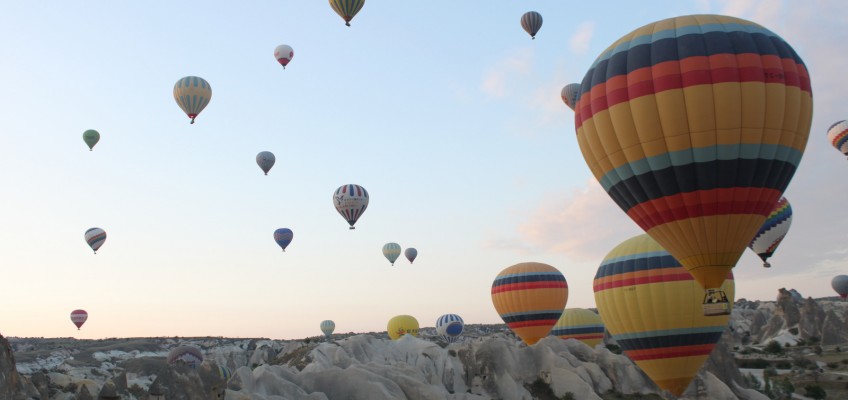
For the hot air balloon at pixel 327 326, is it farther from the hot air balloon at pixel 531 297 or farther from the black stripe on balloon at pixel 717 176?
the black stripe on balloon at pixel 717 176

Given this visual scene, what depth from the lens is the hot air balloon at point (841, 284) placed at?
93750 millimetres

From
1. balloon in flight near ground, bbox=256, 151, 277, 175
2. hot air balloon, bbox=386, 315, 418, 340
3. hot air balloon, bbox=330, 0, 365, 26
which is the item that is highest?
hot air balloon, bbox=330, 0, 365, 26

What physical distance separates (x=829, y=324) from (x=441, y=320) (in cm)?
6450

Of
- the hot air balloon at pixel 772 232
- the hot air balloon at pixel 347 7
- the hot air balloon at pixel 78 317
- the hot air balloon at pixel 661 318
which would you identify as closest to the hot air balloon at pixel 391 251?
the hot air balloon at pixel 78 317

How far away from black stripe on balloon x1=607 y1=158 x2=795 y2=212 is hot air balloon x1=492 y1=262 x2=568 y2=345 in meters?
32.7

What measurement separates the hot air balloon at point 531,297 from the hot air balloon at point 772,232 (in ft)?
52.4

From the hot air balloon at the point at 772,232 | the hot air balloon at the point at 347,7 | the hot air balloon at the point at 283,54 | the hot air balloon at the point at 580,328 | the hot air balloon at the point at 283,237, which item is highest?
the hot air balloon at the point at 283,54

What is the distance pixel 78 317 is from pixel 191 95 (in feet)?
145

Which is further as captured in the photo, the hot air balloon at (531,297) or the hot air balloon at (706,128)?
the hot air balloon at (531,297)

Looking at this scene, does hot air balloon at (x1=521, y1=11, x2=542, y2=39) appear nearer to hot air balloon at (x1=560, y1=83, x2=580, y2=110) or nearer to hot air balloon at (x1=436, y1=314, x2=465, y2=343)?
hot air balloon at (x1=560, y1=83, x2=580, y2=110)

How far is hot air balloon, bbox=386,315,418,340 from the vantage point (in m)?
80.6

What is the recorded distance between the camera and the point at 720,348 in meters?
65.7

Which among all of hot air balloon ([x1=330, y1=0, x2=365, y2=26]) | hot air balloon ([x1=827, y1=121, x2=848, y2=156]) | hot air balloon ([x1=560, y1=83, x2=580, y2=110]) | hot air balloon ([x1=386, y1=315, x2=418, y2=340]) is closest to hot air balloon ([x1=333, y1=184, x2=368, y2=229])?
hot air balloon ([x1=330, y1=0, x2=365, y2=26])

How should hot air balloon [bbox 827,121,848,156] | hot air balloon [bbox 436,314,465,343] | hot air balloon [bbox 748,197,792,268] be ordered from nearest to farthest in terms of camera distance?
hot air balloon [bbox 748,197,792,268] → hot air balloon [bbox 827,121,848,156] → hot air balloon [bbox 436,314,465,343]
